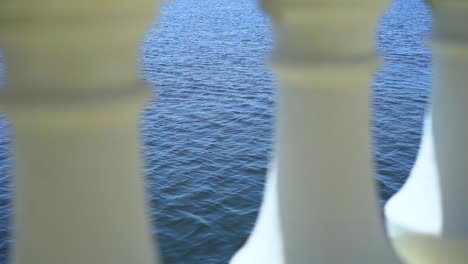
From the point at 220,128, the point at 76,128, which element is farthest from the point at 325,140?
the point at 220,128

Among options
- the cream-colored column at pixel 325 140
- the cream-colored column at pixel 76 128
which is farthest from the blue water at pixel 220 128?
the cream-colored column at pixel 76 128

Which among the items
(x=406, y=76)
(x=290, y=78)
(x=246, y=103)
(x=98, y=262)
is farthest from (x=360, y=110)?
(x=406, y=76)

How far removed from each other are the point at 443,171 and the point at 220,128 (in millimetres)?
5752

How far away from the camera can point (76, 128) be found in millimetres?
1146

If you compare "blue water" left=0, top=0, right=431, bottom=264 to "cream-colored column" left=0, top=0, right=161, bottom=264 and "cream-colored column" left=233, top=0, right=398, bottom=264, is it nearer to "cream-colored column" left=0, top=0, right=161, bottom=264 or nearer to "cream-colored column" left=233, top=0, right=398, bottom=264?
"cream-colored column" left=233, top=0, right=398, bottom=264

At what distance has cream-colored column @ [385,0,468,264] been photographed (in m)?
2.11

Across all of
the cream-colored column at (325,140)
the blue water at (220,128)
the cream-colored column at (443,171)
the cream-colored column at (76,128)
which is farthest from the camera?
the blue water at (220,128)

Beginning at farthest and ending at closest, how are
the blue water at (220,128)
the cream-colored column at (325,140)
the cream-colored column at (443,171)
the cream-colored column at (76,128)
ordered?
the blue water at (220,128), the cream-colored column at (443,171), the cream-colored column at (325,140), the cream-colored column at (76,128)

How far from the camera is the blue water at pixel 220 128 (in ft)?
18.0

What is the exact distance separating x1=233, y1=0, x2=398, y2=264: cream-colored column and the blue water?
3.96 feet

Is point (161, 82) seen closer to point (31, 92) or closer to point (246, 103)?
point (246, 103)

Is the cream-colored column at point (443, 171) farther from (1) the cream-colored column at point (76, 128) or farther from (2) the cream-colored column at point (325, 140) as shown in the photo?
(1) the cream-colored column at point (76, 128)

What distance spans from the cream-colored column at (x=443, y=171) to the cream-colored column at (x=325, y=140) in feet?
1.56

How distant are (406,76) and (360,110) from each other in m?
8.18
